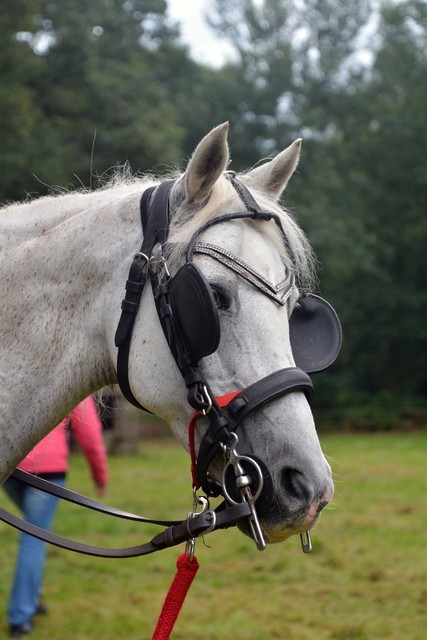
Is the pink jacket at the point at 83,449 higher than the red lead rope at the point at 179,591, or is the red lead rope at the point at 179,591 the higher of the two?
the red lead rope at the point at 179,591

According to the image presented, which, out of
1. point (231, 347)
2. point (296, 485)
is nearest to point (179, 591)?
point (296, 485)

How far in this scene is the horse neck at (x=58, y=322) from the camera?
8.39ft

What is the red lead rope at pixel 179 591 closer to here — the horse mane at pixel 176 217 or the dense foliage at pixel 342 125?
the horse mane at pixel 176 217

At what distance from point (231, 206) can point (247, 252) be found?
0.19m

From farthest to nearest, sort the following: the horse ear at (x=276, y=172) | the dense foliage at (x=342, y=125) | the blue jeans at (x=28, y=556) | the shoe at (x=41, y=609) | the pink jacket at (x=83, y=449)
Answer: the dense foliage at (x=342, y=125)
the shoe at (x=41, y=609)
the blue jeans at (x=28, y=556)
the pink jacket at (x=83, y=449)
the horse ear at (x=276, y=172)

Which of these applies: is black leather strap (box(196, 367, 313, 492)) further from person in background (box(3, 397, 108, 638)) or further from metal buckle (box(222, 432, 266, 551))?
person in background (box(3, 397, 108, 638))

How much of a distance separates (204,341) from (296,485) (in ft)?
1.65

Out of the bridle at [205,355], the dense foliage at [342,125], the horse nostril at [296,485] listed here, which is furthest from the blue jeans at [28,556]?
the dense foliage at [342,125]

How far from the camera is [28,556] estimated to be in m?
5.52

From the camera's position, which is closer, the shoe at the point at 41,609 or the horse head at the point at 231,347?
the horse head at the point at 231,347

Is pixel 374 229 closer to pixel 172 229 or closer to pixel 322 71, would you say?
pixel 322 71

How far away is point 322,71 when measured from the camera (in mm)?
36344

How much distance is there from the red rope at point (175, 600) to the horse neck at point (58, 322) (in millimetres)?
664

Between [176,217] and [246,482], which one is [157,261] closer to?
[176,217]
